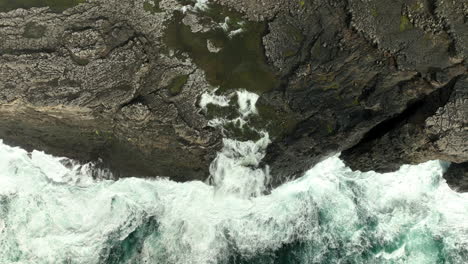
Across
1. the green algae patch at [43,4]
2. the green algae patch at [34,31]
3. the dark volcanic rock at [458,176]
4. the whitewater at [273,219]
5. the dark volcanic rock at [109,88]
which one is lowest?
the whitewater at [273,219]

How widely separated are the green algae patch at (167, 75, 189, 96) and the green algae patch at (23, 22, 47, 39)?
452 cm

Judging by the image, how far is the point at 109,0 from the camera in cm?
1273

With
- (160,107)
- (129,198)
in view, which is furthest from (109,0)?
(129,198)

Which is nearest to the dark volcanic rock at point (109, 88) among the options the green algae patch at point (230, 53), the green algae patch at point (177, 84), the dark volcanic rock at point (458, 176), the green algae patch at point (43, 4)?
the green algae patch at point (177, 84)

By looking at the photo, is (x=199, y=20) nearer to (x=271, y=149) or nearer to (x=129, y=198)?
(x=271, y=149)

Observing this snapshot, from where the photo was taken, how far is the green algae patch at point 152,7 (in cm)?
1273

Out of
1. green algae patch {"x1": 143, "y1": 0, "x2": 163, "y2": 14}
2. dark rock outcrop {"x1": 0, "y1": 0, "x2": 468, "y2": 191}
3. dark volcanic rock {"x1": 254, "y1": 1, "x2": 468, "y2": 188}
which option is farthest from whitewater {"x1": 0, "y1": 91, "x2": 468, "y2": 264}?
green algae patch {"x1": 143, "y1": 0, "x2": 163, "y2": 14}

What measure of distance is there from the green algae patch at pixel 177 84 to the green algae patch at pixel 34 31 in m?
4.52

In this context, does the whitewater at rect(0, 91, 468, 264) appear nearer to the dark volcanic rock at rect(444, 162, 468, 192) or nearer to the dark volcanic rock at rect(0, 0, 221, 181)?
the dark volcanic rock at rect(444, 162, 468, 192)

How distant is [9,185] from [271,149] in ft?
33.4

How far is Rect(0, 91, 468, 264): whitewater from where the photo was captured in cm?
1373

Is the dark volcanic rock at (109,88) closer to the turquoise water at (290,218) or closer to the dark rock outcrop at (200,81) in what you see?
the dark rock outcrop at (200,81)

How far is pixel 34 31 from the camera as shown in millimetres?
12500

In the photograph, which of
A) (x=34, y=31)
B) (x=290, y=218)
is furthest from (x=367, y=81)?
(x=34, y=31)
